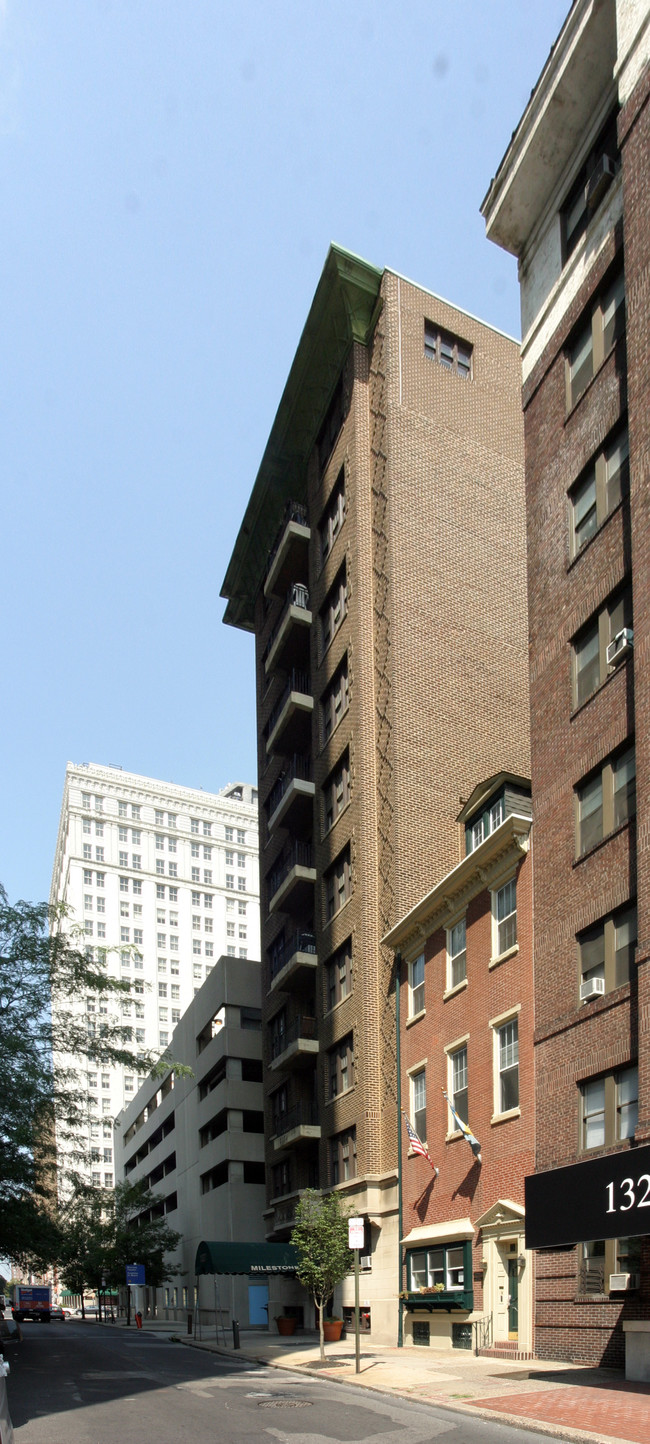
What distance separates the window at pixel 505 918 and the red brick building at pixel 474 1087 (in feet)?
0.15

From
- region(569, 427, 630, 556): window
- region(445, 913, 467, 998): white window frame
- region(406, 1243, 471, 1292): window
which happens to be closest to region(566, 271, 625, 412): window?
region(569, 427, 630, 556): window

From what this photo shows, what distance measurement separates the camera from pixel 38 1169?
109 ft

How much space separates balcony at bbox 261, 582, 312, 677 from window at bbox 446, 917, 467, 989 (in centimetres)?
2004

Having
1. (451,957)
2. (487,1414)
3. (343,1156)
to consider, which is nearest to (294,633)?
(343,1156)

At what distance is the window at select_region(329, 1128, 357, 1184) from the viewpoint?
128 ft

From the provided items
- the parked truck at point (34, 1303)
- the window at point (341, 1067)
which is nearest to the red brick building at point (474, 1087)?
the window at point (341, 1067)

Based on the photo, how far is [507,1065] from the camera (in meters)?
26.4

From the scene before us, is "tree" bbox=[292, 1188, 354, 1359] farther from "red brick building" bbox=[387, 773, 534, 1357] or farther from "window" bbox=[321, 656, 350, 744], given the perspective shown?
"window" bbox=[321, 656, 350, 744]

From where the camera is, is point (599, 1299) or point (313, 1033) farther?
point (313, 1033)

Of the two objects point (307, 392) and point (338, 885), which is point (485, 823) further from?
point (307, 392)

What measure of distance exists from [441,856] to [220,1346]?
16.1 m

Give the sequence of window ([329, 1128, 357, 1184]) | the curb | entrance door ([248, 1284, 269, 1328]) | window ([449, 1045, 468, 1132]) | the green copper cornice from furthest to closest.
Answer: entrance door ([248, 1284, 269, 1328]), the green copper cornice, window ([329, 1128, 357, 1184]), window ([449, 1045, 468, 1132]), the curb

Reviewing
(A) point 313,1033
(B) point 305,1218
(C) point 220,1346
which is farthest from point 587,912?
(A) point 313,1033

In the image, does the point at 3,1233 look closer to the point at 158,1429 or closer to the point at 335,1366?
the point at 335,1366
